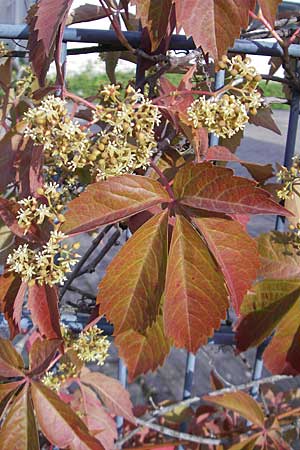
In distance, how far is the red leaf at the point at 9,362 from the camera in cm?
79

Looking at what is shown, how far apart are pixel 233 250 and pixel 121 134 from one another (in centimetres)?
18

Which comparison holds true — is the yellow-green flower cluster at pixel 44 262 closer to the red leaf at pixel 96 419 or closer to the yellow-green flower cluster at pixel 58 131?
the yellow-green flower cluster at pixel 58 131

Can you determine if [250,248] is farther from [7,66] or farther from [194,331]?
[7,66]

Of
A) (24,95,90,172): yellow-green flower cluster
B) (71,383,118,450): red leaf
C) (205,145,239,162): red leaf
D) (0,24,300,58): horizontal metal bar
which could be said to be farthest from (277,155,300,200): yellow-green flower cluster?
(71,383,118,450): red leaf

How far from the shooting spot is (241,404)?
99 cm

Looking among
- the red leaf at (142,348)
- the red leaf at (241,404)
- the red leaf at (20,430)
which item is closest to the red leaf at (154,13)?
the red leaf at (142,348)

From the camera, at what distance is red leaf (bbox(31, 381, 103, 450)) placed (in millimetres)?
747

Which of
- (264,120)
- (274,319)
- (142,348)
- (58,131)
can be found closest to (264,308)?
(274,319)

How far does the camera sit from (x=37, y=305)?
2.29ft

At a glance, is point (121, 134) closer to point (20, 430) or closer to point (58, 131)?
point (58, 131)

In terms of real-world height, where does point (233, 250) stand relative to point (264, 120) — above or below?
below

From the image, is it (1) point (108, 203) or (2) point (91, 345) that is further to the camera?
(2) point (91, 345)

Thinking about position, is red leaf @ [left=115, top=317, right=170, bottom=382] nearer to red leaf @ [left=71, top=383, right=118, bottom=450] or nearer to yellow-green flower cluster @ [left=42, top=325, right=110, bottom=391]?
yellow-green flower cluster @ [left=42, top=325, right=110, bottom=391]

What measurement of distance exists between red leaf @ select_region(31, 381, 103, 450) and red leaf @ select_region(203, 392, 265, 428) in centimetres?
29
